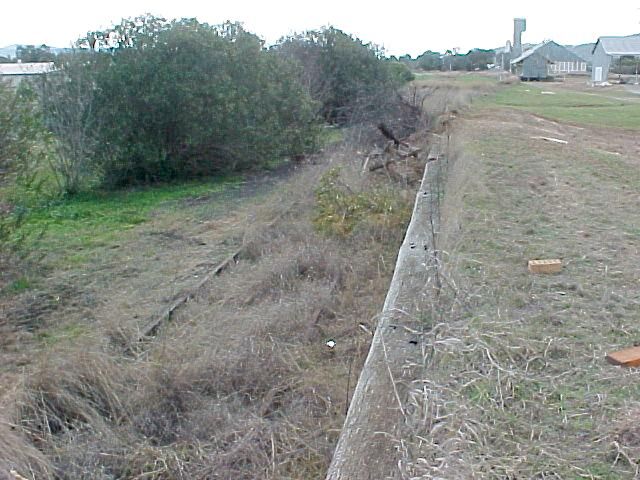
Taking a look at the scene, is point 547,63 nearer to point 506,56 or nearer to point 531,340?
point 506,56

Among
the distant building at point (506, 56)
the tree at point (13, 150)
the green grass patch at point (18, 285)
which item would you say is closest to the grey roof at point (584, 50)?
the distant building at point (506, 56)

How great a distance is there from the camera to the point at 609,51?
212 ft

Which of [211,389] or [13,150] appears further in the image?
[13,150]

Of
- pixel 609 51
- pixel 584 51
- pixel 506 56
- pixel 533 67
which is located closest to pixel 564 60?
pixel 506 56

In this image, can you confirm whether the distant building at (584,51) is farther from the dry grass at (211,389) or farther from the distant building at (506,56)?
the dry grass at (211,389)

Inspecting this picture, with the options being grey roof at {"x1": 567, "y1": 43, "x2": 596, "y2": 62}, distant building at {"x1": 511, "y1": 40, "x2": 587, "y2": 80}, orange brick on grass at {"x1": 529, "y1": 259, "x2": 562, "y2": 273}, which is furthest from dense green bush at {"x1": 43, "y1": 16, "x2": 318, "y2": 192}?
grey roof at {"x1": 567, "y1": 43, "x2": 596, "y2": 62}

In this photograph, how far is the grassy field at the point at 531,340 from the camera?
3.38m

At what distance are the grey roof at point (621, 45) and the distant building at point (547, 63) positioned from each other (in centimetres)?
871

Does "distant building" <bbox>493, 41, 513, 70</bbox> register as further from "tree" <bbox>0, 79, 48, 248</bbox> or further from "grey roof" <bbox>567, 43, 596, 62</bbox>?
"tree" <bbox>0, 79, 48, 248</bbox>

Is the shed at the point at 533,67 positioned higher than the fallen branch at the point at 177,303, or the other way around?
the shed at the point at 533,67

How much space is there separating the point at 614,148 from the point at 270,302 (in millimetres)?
11880

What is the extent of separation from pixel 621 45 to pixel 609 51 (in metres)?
2.21

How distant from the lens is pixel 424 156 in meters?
16.7

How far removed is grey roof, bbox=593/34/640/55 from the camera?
64.7 meters
